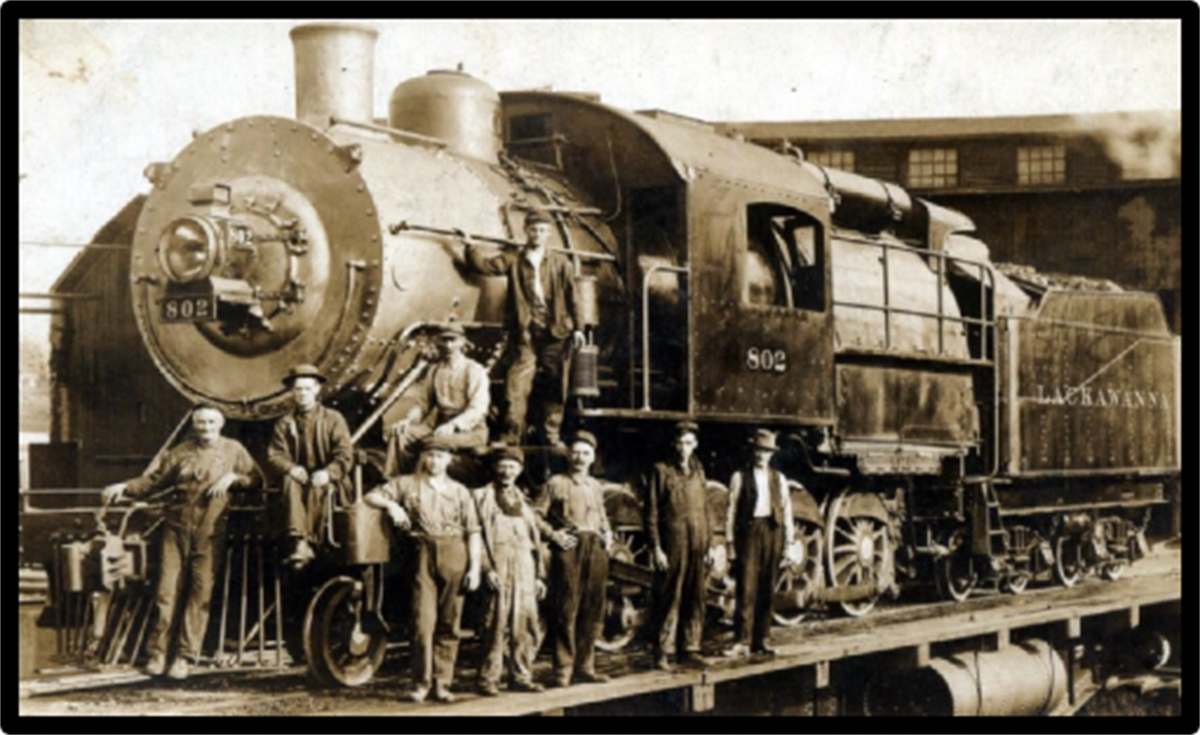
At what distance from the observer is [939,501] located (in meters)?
14.1

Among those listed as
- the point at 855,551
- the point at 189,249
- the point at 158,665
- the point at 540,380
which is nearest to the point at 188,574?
the point at 158,665

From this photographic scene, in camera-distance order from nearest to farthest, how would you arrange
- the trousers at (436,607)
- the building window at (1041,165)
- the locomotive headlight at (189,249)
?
the trousers at (436,607)
the locomotive headlight at (189,249)
the building window at (1041,165)

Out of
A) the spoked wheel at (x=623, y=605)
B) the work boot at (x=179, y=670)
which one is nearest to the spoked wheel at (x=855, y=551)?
the spoked wheel at (x=623, y=605)

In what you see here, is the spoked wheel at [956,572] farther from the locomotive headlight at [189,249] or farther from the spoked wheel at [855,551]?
the locomotive headlight at [189,249]

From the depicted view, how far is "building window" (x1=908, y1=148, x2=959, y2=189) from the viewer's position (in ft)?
89.4

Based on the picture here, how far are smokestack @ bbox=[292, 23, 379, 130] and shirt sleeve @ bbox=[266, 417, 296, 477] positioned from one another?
2396mm

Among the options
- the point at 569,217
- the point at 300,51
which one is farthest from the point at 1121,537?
the point at 300,51

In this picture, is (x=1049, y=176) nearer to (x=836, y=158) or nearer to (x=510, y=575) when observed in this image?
(x=836, y=158)

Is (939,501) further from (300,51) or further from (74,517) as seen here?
(74,517)

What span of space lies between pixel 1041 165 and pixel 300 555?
66.7 feet

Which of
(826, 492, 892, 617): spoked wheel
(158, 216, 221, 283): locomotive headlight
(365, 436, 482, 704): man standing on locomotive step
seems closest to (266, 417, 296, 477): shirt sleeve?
(365, 436, 482, 704): man standing on locomotive step

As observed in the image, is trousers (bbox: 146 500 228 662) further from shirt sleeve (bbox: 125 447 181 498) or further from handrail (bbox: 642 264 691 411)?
handrail (bbox: 642 264 691 411)

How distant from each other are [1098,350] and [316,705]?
34.8ft

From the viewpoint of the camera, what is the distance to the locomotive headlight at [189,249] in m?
9.08
